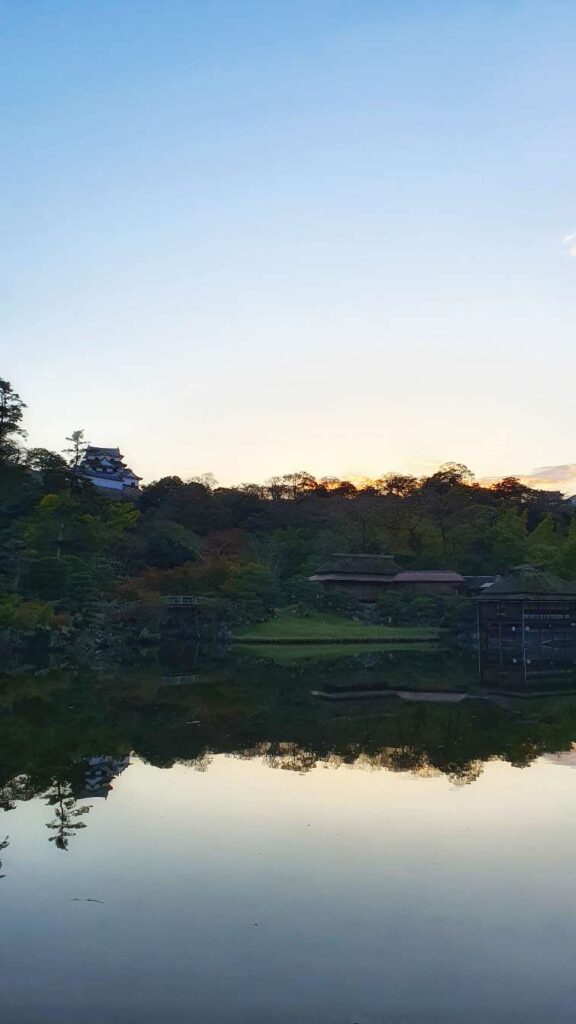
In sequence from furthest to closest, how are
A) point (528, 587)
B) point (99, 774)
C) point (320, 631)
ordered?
point (320, 631) < point (528, 587) < point (99, 774)

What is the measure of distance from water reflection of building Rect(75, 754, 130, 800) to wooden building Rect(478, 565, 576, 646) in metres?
29.0

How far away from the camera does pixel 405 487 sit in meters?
84.0

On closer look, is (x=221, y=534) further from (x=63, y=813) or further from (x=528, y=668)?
(x=63, y=813)

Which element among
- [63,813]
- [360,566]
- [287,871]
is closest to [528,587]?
[360,566]

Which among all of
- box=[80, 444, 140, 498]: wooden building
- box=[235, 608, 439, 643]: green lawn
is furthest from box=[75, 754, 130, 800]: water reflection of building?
box=[80, 444, 140, 498]: wooden building

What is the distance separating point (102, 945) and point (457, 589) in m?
49.7

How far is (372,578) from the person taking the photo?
179ft

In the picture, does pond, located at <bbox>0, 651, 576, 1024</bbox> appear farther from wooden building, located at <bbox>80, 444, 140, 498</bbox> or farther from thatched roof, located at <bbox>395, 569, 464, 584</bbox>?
wooden building, located at <bbox>80, 444, 140, 498</bbox>

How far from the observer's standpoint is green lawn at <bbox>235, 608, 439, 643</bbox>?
43.8m

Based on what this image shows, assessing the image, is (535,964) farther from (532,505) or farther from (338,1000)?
(532,505)

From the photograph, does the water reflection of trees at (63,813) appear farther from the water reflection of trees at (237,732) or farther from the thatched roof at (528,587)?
the thatched roof at (528,587)

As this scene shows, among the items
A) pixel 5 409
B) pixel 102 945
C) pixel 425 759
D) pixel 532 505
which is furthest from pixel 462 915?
pixel 532 505

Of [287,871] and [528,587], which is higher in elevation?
[528,587]

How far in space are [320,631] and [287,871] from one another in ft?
120
